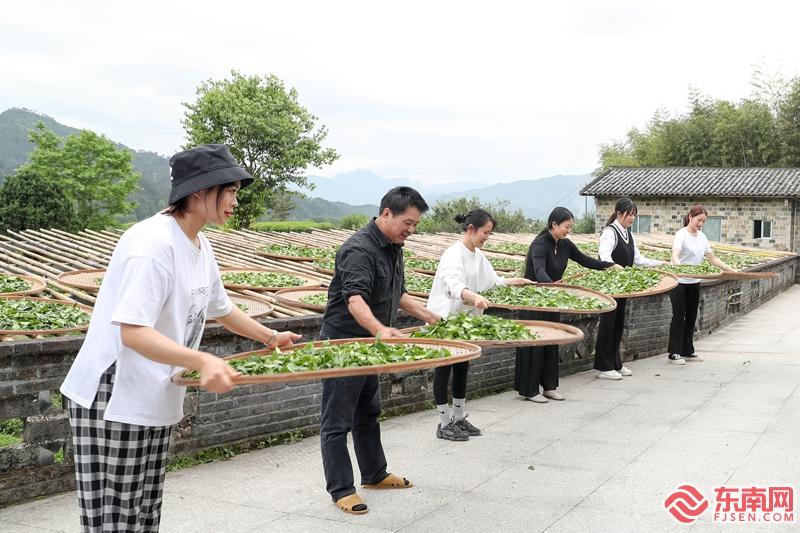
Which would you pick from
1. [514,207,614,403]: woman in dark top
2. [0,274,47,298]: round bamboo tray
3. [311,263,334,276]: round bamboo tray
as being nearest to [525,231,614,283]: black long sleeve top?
[514,207,614,403]: woman in dark top

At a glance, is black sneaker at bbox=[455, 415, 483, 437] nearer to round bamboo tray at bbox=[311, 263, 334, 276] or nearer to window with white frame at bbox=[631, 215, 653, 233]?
round bamboo tray at bbox=[311, 263, 334, 276]

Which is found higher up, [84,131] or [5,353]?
[84,131]

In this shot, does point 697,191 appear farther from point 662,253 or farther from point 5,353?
point 5,353

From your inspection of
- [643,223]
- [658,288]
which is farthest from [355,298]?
[643,223]

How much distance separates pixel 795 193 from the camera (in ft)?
99.9

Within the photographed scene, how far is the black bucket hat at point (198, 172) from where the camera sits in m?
2.79

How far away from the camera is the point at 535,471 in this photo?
5.21m

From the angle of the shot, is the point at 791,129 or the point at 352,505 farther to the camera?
the point at 791,129

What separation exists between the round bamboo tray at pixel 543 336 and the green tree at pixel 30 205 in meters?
23.3

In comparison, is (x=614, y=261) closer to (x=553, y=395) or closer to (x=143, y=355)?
(x=553, y=395)

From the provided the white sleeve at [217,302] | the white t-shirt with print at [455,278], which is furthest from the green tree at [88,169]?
the white sleeve at [217,302]

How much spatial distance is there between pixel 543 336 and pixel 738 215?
98.3 ft

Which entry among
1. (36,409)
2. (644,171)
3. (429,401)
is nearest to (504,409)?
(429,401)

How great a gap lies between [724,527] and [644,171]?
3305 centimetres
